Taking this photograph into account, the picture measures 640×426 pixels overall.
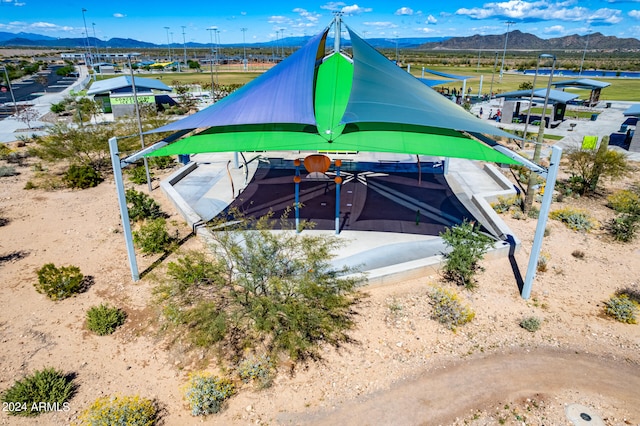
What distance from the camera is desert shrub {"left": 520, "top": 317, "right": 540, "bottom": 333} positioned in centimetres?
983

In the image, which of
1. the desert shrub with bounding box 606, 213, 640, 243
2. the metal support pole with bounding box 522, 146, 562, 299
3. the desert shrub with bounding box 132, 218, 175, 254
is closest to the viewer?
the metal support pole with bounding box 522, 146, 562, 299

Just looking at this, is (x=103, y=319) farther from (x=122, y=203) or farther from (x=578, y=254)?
(x=578, y=254)

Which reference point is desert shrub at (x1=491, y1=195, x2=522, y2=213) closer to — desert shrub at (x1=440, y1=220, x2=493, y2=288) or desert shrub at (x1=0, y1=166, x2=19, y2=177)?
desert shrub at (x1=440, y1=220, x2=493, y2=288)

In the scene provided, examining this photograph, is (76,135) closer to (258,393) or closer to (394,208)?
(394,208)

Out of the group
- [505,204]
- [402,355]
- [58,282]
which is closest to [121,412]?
[58,282]

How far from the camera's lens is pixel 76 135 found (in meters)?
20.7

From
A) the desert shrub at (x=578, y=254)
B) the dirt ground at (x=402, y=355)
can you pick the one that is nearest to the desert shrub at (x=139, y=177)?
the dirt ground at (x=402, y=355)

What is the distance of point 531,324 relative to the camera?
9852 mm

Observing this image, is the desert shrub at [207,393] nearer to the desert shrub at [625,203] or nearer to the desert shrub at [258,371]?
the desert shrub at [258,371]

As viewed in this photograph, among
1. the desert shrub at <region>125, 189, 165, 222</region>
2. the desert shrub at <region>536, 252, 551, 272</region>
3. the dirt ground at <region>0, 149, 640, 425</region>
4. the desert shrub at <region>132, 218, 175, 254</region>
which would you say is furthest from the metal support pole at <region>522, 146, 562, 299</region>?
the desert shrub at <region>125, 189, 165, 222</region>

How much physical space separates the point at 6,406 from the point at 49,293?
382 centimetres

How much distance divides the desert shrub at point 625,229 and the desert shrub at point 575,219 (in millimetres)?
754

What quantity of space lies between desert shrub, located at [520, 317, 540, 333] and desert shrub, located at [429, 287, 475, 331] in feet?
4.01

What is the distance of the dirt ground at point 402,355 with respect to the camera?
765 centimetres
